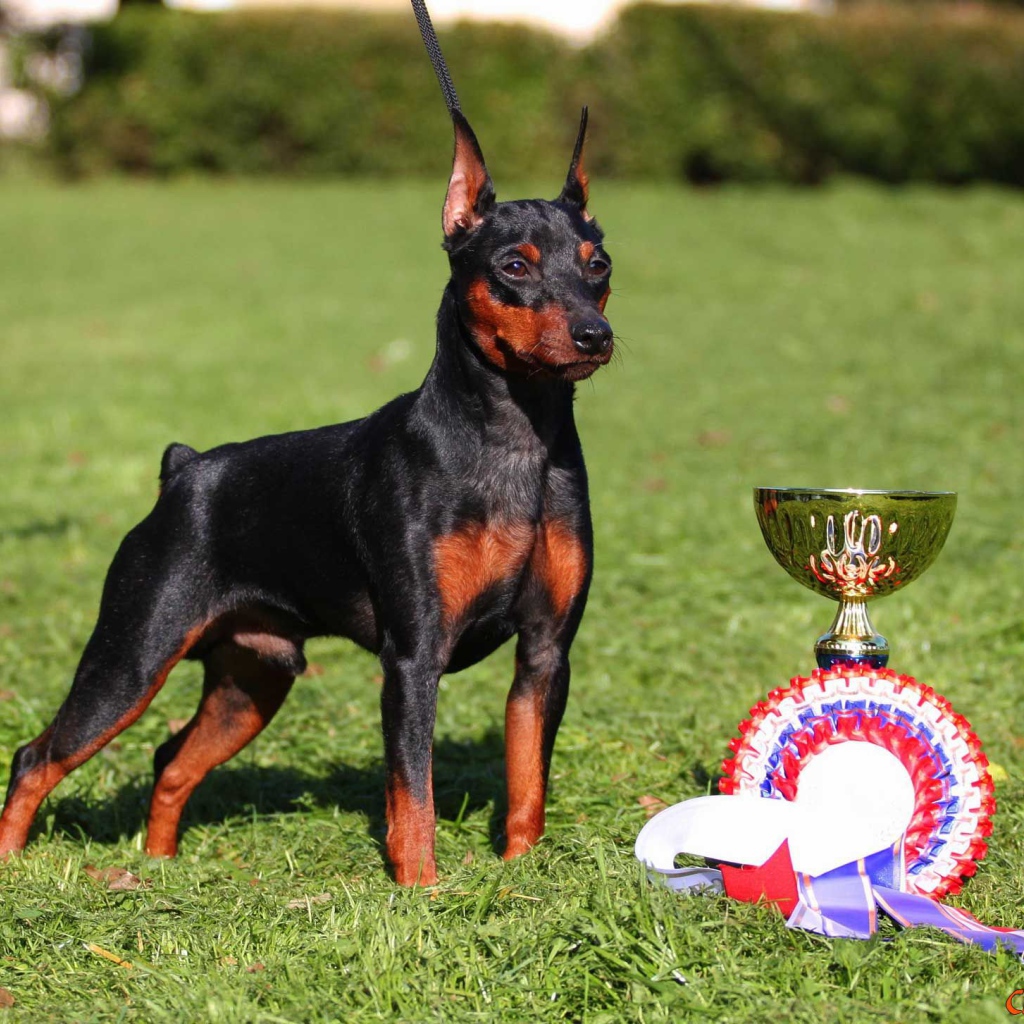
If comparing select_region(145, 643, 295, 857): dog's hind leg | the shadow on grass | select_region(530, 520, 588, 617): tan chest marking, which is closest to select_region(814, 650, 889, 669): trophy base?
select_region(530, 520, 588, 617): tan chest marking

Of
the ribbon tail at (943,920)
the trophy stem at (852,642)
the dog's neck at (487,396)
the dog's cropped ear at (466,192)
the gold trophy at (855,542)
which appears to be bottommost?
the ribbon tail at (943,920)

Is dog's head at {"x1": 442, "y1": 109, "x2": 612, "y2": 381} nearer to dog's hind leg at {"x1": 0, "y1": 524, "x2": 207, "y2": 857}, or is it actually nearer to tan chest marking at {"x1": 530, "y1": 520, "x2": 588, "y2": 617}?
tan chest marking at {"x1": 530, "y1": 520, "x2": 588, "y2": 617}

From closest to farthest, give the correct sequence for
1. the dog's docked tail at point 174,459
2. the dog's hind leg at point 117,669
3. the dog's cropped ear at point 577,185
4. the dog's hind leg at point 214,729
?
the dog's cropped ear at point 577,185
the dog's hind leg at point 117,669
the dog's docked tail at point 174,459
the dog's hind leg at point 214,729

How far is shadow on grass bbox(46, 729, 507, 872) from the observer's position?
509cm

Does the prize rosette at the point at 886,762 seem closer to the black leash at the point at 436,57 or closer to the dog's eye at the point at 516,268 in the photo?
the dog's eye at the point at 516,268

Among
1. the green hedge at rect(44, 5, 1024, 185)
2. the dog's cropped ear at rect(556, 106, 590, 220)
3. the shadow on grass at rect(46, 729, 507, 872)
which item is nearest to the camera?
the dog's cropped ear at rect(556, 106, 590, 220)

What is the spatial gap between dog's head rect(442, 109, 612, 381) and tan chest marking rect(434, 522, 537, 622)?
0.47 metres

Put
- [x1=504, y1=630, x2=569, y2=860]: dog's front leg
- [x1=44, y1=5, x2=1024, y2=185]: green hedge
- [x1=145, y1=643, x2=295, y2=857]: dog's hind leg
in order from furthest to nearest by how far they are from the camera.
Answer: [x1=44, y1=5, x2=1024, y2=185]: green hedge, [x1=145, y1=643, x2=295, y2=857]: dog's hind leg, [x1=504, y1=630, x2=569, y2=860]: dog's front leg

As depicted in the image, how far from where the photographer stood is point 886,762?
392cm

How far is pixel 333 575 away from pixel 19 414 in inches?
356

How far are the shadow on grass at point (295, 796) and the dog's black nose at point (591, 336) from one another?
180 cm

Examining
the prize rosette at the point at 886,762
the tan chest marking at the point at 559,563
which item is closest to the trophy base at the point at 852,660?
the prize rosette at the point at 886,762

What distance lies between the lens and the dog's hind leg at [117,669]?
453 cm

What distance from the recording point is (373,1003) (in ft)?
10.7
